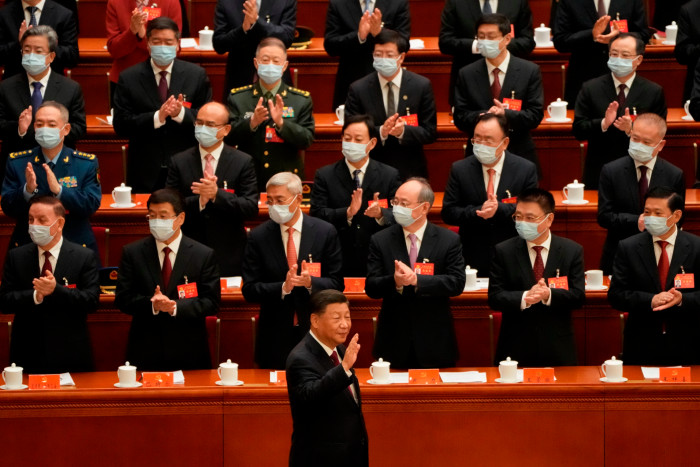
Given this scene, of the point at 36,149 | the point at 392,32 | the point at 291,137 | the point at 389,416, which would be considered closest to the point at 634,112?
the point at 392,32

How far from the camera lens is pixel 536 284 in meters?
6.44

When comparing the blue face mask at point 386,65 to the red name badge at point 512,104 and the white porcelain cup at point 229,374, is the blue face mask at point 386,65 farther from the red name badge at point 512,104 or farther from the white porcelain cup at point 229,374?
the white porcelain cup at point 229,374

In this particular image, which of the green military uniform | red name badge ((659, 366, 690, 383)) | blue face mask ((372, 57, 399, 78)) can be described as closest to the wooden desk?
red name badge ((659, 366, 690, 383))

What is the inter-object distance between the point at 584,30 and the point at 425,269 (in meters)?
2.75

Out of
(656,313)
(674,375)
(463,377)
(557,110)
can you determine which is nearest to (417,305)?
(463,377)

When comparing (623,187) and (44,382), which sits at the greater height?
(623,187)

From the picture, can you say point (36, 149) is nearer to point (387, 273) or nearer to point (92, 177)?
point (92, 177)

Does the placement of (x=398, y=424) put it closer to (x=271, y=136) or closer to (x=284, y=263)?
(x=284, y=263)

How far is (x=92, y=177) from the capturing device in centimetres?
722

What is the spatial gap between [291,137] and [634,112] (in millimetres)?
2054

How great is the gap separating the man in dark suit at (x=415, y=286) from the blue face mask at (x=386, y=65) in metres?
1.39

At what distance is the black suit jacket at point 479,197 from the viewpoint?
718 cm

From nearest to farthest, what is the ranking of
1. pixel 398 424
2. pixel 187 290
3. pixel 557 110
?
1. pixel 398 424
2. pixel 187 290
3. pixel 557 110

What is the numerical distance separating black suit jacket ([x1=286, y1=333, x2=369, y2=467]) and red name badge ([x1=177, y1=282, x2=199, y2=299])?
48.1 inches
